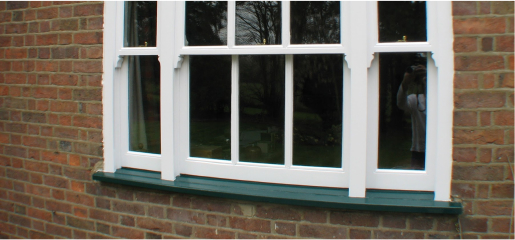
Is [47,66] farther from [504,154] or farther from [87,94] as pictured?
[504,154]

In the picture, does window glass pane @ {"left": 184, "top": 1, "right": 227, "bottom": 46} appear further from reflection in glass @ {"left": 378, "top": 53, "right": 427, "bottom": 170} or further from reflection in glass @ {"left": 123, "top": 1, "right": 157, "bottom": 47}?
reflection in glass @ {"left": 378, "top": 53, "right": 427, "bottom": 170}

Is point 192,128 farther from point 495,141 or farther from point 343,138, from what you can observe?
point 495,141

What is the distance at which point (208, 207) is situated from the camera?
2.80m

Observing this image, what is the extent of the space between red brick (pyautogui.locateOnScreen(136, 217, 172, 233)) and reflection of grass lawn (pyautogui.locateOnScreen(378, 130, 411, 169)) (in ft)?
5.28

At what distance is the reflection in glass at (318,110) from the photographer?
2557 mm

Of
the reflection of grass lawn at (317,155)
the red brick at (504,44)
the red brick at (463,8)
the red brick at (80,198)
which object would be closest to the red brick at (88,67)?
the red brick at (80,198)

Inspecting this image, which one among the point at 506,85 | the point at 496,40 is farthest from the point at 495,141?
the point at 496,40

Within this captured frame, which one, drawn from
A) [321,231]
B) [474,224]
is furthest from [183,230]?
[474,224]

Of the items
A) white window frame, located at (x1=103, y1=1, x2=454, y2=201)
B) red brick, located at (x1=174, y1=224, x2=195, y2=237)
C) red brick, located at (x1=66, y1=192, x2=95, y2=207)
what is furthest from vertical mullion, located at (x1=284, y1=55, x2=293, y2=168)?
red brick, located at (x1=66, y1=192, x2=95, y2=207)

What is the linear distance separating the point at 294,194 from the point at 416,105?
3.15ft

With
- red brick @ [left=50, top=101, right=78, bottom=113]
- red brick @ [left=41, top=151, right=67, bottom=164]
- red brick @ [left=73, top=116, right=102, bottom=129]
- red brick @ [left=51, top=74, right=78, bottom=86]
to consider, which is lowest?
red brick @ [left=41, top=151, right=67, bottom=164]

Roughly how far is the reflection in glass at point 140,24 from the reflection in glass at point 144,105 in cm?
12

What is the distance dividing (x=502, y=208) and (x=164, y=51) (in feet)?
7.96

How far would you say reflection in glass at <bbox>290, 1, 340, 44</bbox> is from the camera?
8.37 ft
